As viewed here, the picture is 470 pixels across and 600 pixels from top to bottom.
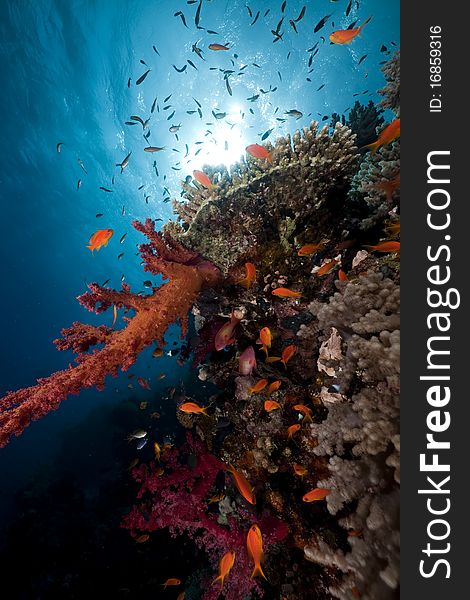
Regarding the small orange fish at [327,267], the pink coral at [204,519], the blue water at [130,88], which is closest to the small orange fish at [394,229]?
the small orange fish at [327,267]

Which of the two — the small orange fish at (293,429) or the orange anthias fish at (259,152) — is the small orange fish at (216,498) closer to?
the small orange fish at (293,429)

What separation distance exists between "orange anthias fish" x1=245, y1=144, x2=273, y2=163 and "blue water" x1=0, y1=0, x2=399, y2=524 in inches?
394

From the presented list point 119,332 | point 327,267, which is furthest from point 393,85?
point 119,332

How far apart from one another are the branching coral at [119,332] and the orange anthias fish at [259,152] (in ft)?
5.38

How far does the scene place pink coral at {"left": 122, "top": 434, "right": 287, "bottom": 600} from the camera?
14.0ft

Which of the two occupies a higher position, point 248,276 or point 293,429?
point 248,276

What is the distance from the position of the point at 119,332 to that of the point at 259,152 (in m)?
2.98

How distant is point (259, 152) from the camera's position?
4.04 metres

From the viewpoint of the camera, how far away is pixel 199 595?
5992mm

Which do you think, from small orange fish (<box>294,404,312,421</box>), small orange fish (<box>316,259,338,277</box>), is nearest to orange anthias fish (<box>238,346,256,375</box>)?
small orange fish (<box>294,404,312,421</box>)

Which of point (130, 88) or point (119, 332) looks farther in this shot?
point (130, 88)

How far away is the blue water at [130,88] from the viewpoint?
1955 centimetres

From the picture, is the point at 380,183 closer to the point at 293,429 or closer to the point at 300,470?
the point at 293,429

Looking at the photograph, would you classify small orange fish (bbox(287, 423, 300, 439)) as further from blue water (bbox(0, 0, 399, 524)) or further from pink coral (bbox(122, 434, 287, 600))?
blue water (bbox(0, 0, 399, 524))
